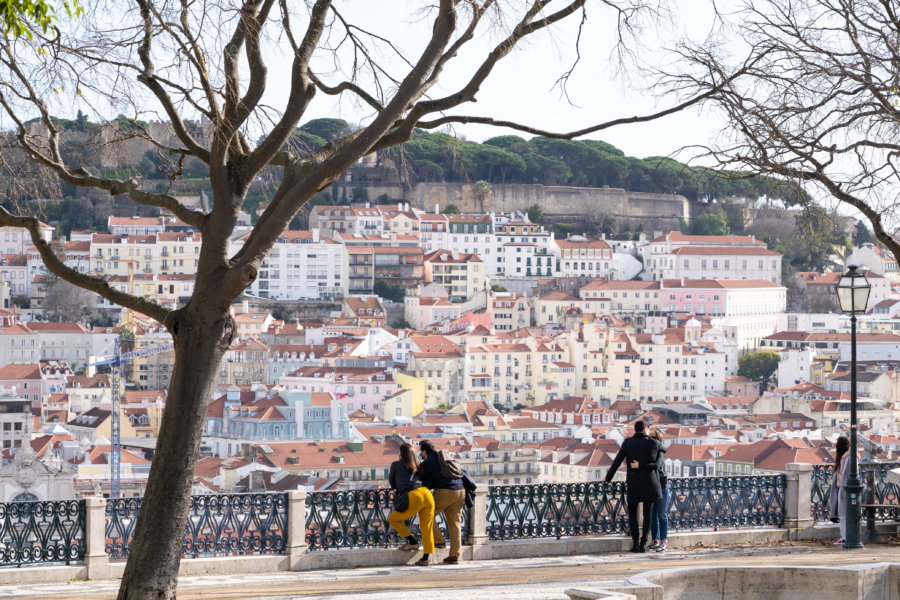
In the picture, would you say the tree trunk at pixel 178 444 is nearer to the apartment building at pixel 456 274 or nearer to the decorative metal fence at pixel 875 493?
the decorative metal fence at pixel 875 493

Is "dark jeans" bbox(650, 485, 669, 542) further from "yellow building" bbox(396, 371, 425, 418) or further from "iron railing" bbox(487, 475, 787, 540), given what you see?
"yellow building" bbox(396, 371, 425, 418)

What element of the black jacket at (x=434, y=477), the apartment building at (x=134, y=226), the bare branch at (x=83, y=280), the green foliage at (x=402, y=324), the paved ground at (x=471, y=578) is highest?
the apartment building at (x=134, y=226)

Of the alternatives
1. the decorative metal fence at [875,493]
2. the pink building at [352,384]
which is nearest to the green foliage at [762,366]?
the pink building at [352,384]

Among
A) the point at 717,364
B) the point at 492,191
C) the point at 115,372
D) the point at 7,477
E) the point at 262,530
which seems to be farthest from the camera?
the point at 492,191

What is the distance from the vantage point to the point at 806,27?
8.55 m

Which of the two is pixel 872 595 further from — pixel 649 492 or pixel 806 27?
pixel 806 27

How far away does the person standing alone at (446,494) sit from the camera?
738cm

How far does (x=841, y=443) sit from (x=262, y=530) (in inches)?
140

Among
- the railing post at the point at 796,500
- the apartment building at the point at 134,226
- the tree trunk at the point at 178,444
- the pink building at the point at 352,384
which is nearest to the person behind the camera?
the tree trunk at the point at 178,444

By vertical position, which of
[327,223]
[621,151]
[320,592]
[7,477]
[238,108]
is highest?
[621,151]

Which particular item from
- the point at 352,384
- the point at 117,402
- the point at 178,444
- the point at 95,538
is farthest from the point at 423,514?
the point at 352,384

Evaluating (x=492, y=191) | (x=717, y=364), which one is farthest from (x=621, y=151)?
(x=717, y=364)

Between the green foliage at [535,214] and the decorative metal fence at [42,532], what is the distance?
95.6 meters

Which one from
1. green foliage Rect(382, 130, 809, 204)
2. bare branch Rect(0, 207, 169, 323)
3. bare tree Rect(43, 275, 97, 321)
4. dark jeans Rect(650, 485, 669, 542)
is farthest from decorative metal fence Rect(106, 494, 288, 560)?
green foliage Rect(382, 130, 809, 204)
